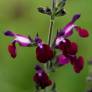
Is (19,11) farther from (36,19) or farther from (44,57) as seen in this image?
(44,57)

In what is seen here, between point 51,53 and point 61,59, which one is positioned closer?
point 51,53

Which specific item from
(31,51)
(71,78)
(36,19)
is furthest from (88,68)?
(36,19)

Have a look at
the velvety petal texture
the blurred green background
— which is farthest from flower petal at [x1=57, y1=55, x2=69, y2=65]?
the blurred green background

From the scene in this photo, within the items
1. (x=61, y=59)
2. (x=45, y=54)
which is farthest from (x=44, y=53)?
(x=61, y=59)

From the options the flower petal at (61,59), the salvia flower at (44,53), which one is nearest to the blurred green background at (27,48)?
the flower petal at (61,59)

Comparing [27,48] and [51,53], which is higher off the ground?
[51,53]

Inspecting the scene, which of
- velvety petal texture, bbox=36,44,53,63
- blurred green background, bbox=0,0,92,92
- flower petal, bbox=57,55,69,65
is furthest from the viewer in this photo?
blurred green background, bbox=0,0,92,92

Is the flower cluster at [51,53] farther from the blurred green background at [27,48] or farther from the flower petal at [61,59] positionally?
the blurred green background at [27,48]

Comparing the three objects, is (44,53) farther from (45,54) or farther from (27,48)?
(27,48)

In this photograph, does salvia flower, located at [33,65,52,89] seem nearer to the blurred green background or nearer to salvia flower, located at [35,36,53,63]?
salvia flower, located at [35,36,53,63]
